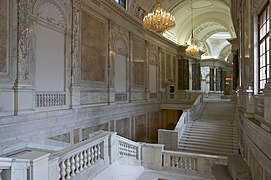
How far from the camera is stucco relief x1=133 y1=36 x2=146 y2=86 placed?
14453 millimetres

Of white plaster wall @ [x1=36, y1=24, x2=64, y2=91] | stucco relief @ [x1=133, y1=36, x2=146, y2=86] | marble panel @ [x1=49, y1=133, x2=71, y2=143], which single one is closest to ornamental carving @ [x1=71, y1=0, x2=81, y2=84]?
white plaster wall @ [x1=36, y1=24, x2=64, y2=91]

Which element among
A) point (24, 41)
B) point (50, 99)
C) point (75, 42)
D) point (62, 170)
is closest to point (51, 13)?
point (75, 42)

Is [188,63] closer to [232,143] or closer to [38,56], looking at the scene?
[232,143]

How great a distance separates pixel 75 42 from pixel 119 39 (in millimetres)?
3988

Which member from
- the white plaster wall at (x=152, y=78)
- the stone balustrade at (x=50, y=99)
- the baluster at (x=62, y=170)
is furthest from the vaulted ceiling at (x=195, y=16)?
the baluster at (x=62, y=170)

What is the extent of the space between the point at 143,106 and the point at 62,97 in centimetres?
757

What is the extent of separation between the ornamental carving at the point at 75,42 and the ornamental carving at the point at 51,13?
45 centimetres

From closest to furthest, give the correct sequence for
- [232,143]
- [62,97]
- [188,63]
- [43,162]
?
[43,162] → [62,97] → [232,143] → [188,63]

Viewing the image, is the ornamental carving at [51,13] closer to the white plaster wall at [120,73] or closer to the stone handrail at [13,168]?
the white plaster wall at [120,73]

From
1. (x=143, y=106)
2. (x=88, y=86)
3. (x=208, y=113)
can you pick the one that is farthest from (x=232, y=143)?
(x=88, y=86)

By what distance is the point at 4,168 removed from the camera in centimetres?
303

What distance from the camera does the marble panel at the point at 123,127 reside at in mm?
12202

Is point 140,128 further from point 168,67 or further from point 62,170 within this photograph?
point 62,170

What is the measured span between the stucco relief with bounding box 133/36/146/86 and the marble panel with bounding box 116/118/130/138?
2.68 meters
